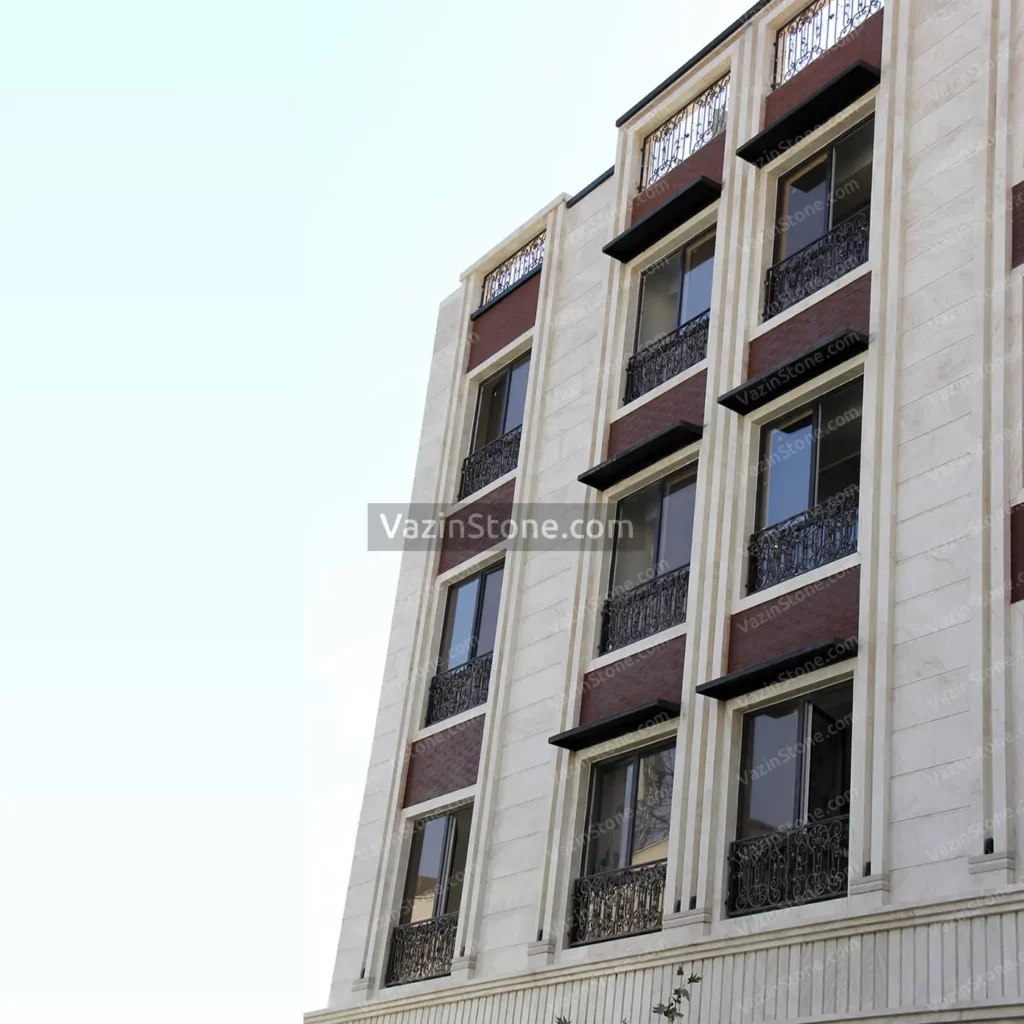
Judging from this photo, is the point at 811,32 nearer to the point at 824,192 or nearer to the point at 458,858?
the point at 824,192

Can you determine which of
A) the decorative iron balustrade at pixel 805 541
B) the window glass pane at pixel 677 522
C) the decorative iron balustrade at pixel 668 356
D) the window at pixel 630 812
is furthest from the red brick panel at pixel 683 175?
the window at pixel 630 812

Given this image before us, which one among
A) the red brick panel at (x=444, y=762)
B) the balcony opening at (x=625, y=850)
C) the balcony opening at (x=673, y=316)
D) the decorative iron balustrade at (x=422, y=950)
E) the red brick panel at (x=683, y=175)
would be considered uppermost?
the red brick panel at (x=683, y=175)

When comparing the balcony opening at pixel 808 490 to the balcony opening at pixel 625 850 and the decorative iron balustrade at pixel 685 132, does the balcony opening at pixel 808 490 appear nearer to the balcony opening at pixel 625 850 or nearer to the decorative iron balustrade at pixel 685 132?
the balcony opening at pixel 625 850

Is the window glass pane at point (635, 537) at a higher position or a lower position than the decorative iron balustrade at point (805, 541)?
higher

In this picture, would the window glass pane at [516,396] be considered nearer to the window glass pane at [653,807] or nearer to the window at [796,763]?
the window glass pane at [653,807]

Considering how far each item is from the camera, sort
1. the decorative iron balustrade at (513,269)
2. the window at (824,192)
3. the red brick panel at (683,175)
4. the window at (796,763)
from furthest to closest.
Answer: the decorative iron balustrade at (513,269) < the red brick panel at (683,175) < the window at (824,192) < the window at (796,763)

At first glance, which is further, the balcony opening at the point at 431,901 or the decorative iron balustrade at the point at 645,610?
the balcony opening at the point at 431,901

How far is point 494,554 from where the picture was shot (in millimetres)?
18141

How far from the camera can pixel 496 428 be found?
20.1 m

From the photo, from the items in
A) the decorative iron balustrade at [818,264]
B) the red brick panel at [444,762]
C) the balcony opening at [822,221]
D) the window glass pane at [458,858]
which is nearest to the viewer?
the decorative iron balustrade at [818,264]

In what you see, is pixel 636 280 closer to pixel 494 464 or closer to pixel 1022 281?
pixel 494 464

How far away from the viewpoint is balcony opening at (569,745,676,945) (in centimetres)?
1376

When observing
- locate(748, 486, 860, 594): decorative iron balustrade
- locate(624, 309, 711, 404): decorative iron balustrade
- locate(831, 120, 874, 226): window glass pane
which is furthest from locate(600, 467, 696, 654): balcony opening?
locate(831, 120, 874, 226): window glass pane

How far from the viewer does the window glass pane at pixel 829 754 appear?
12297mm
